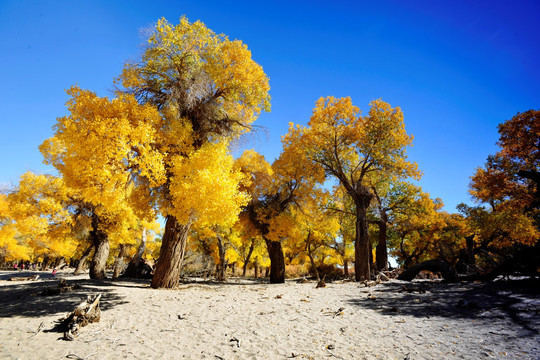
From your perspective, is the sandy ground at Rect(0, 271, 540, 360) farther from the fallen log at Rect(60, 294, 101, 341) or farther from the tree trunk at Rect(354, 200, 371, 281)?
the tree trunk at Rect(354, 200, 371, 281)

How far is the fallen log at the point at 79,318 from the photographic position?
16.8 feet

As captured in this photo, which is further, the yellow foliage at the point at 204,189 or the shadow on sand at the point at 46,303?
the yellow foliage at the point at 204,189

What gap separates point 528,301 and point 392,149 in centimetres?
918

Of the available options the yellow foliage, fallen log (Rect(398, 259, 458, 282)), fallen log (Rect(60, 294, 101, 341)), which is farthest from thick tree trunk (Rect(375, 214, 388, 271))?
fallen log (Rect(60, 294, 101, 341))

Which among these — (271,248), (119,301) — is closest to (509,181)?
(271,248)

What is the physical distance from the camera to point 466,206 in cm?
2405

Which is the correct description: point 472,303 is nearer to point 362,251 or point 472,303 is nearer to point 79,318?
point 362,251

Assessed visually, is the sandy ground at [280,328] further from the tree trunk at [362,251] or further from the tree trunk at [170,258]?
the tree trunk at [362,251]

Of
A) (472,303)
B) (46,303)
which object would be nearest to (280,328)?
(472,303)

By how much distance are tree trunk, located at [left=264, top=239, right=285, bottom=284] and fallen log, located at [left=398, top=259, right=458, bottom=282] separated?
769 centimetres

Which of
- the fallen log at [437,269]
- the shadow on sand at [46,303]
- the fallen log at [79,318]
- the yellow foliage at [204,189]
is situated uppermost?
the yellow foliage at [204,189]

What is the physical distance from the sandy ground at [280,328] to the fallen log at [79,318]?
0.55 ft

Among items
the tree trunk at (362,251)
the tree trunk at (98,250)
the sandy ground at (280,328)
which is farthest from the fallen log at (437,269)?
the tree trunk at (98,250)

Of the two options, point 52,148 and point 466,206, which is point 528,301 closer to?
point 466,206
